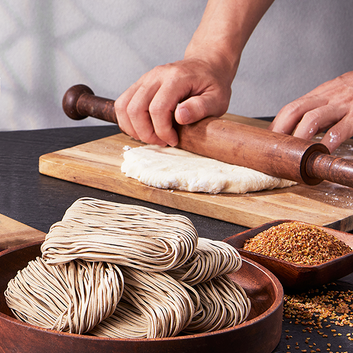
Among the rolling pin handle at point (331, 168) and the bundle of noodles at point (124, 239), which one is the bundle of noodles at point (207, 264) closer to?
the bundle of noodles at point (124, 239)

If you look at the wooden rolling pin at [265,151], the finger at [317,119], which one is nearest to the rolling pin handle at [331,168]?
the wooden rolling pin at [265,151]

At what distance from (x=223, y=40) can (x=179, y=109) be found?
1.61ft

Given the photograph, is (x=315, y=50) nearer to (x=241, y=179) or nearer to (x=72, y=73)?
(x=72, y=73)

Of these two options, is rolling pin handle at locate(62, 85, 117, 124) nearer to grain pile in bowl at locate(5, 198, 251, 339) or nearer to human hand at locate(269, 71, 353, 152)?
human hand at locate(269, 71, 353, 152)

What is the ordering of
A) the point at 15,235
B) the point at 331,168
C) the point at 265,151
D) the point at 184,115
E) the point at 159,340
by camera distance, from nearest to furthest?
the point at 159,340
the point at 15,235
the point at 331,168
the point at 265,151
the point at 184,115

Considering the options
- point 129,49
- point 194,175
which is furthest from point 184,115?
point 129,49

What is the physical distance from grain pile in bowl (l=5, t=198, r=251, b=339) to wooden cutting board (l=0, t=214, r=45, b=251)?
10.8 inches

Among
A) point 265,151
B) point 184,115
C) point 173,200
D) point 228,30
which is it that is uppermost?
point 228,30

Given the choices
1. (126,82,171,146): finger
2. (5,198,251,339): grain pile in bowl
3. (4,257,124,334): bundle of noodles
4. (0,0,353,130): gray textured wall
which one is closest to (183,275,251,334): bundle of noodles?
(5,198,251,339): grain pile in bowl

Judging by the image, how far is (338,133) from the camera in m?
1.59

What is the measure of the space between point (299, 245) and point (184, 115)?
0.81m

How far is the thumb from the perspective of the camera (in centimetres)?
153

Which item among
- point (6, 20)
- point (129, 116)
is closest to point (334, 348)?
point (129, 116)

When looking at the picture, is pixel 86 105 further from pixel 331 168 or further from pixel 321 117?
pixel 331 168
